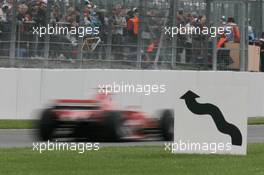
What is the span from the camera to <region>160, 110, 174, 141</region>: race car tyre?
49.6ft

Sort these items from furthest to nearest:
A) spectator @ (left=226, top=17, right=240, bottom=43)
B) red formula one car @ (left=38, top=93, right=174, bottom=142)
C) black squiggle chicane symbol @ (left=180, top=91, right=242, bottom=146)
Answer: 1. spectator @ (left=226, top=17, right=240, bottom=43)
2. red formula one car @ (left=38, top=93, right=174, bottom=142)
3. black squiggle chicane symbol @ (left=180, top=91, right=242, bottom=146)

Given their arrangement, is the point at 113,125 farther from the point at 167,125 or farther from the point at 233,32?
the point at 233,32

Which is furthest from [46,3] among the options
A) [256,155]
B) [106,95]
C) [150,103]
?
[256,155]

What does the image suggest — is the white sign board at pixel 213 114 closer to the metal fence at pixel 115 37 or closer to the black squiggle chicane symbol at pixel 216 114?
the black squiggle chicane symbol at pixel 216 114

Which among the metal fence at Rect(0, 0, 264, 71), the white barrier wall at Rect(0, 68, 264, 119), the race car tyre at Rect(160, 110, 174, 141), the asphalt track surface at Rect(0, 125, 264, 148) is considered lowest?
the asphalt track surface at Rect(0, 125, 264, 148)

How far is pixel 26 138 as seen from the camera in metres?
16.1

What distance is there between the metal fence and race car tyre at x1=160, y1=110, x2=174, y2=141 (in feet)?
23.0

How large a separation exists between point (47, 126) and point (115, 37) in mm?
8633

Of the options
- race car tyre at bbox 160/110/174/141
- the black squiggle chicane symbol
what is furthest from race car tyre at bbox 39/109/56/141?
the black squiggle chicane symbol

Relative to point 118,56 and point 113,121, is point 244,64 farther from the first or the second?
point 113,121

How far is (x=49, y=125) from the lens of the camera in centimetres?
1409

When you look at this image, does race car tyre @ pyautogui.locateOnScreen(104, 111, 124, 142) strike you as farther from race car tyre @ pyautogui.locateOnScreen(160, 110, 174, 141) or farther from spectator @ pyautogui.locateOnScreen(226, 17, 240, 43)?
spectator @ pyautogui.locateOnScreen(226, 17, 240, 43)

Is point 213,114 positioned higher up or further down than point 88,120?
higher up

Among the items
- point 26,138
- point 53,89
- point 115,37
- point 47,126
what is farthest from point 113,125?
point 115,37
